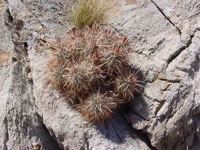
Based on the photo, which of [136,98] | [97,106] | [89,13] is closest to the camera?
[97,106]

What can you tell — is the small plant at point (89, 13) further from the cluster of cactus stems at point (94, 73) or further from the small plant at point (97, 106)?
the small plant at point (97, 106)

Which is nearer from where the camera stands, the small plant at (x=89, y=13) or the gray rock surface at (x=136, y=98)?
the gray rock surface at (x=136, y=98)

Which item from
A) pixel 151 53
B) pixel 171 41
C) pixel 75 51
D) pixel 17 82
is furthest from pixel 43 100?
pixel 171 41

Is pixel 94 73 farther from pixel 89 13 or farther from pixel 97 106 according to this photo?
pixel 89 13

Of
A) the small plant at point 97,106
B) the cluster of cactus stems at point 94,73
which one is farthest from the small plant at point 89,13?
the small plant at point 97,106

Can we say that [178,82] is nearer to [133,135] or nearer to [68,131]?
[133,135]

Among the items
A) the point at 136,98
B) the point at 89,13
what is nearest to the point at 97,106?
the point at 136,98

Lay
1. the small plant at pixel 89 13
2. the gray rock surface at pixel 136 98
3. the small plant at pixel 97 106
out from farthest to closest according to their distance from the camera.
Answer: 1. the small plant at pixel 89 13
2. the gray rock surface at pixel 136 98
3. the small plant at pixel 97 106
